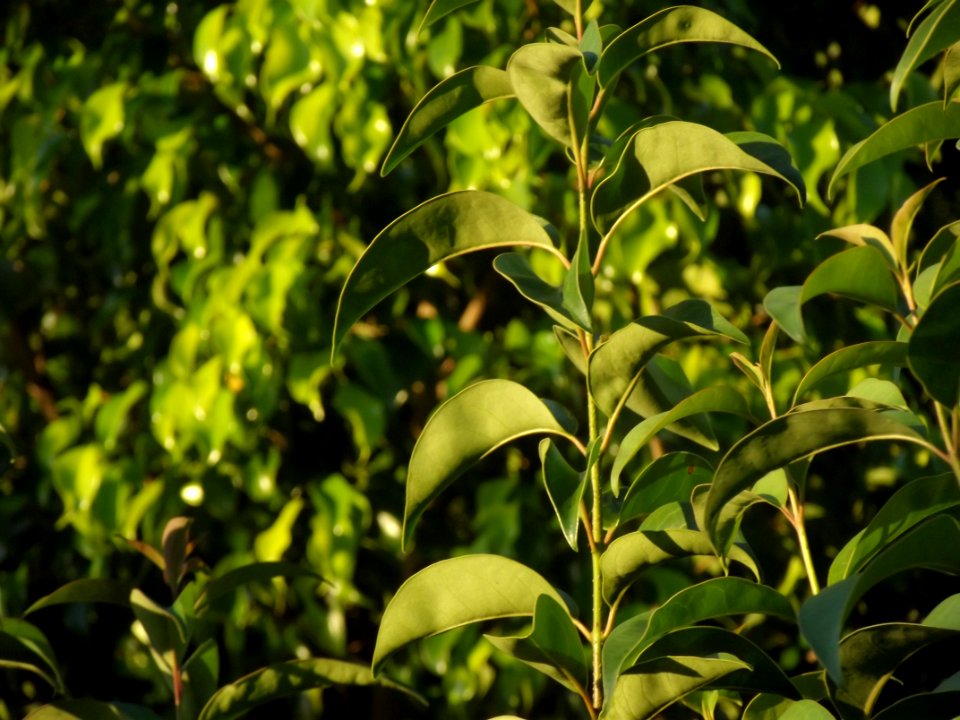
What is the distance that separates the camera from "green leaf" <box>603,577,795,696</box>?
1.79 feet

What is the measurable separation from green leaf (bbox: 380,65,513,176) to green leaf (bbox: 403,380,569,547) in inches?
5.3

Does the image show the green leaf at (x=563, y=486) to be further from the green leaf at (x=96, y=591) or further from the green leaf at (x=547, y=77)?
the green leaf at (x=96, y=591)

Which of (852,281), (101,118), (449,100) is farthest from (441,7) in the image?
(101,118)

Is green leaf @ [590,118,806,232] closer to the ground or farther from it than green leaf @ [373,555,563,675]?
farther from it

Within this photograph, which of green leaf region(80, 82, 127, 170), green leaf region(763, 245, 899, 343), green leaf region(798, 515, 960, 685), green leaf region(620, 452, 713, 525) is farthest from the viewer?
green leaf region(80, 82, 127, 170)

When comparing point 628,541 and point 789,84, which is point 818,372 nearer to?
point 628,541

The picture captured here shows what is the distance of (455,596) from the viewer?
621mm

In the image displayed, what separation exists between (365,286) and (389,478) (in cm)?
124

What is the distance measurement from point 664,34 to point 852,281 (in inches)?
6.7

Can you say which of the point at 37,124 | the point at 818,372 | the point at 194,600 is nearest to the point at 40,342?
the point at 37,124

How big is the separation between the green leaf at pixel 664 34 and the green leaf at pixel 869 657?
29cm

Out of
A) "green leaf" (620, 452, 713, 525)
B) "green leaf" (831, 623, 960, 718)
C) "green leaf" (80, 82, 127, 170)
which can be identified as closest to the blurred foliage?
"green leaf" (80, 82, 127, 170)

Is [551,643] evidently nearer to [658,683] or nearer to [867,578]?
[658,683]

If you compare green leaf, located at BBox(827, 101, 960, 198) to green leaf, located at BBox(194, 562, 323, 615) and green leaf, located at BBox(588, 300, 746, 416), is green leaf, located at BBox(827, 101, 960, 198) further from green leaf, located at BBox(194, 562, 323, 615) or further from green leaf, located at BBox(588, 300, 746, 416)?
green leaf, located at BBox(194, 562, 323, 615)
